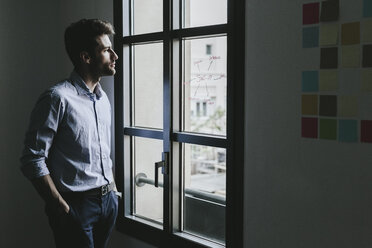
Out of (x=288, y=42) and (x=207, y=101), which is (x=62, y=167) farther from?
(x=288, y=42)

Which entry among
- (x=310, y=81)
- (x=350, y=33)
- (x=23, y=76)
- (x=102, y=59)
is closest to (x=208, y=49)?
(x=102, y=59)

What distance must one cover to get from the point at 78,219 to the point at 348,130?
1253 mm

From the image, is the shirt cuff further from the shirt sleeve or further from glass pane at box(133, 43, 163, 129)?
glass pane at box(133, 43, 163, 129)

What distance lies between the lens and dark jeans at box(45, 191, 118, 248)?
1.81 metres

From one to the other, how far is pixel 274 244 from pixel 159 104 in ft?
3.66

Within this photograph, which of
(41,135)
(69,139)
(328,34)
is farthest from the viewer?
(69,139)

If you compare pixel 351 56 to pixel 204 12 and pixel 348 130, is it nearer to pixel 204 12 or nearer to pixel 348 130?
pixel 348 130

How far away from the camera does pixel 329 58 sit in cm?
146

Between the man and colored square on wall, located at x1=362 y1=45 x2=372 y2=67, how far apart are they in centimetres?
117

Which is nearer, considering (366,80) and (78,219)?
(366,80)

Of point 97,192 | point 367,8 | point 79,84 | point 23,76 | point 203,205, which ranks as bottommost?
point 203,205

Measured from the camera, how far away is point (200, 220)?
2.16 metres

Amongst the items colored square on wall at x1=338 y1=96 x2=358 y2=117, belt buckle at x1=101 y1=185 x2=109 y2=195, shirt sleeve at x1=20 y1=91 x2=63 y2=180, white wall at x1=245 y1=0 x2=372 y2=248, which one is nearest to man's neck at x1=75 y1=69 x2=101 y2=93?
shirt sleeve at x1=20 y1=91 x2=63 y2=180

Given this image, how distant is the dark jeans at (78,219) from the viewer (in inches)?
71.4
